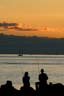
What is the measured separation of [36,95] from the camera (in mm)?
22203

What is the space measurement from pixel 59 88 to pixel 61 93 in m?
0.24

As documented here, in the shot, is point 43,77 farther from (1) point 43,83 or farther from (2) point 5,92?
(2) point 5,92

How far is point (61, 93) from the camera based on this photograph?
2194 cm

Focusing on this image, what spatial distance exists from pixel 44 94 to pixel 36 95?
33 centimetres

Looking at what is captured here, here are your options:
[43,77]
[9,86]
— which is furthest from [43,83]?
[9,86]

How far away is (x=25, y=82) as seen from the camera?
22297 mm

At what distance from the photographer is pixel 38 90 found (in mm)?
22516

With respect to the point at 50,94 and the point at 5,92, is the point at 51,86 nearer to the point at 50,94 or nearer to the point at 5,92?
the point at 50,94

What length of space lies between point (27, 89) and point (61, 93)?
1385mm

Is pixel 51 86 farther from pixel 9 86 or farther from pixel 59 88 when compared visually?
→ pixel 9 86

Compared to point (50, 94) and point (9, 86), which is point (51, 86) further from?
point (9, 86)

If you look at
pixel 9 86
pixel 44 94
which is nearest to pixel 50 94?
pixel 44 94

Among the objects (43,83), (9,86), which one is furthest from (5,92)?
(43,83)

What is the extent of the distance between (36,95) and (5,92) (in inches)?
50.3
